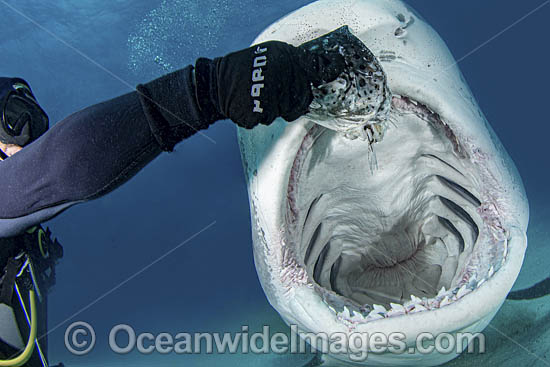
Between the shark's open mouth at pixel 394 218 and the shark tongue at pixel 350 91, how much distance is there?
0.28 m

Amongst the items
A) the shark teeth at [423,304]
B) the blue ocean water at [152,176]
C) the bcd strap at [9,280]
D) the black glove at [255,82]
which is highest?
the black glove at [255,82]

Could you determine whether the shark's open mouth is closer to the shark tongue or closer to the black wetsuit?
the shark tongue

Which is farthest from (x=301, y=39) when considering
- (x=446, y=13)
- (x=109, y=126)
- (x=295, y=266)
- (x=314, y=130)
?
(x=446, y=13)

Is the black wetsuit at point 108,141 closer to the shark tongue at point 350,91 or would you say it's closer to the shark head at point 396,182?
the shark tongue at point 350,91

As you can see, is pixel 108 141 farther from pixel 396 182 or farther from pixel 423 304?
pixel 396 182

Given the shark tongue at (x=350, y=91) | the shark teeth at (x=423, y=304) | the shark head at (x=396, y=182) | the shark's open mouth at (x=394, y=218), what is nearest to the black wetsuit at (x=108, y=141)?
the shark tongue at (x=350, y=91)

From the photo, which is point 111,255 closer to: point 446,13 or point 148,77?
point 148,77

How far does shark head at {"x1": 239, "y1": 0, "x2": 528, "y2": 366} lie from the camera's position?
57.1 inches

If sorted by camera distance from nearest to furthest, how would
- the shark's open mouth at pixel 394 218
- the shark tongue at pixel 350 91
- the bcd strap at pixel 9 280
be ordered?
the shark tongue at pixel 350 91, the shark's open mouth at pixel 394 218, the bcd strap at pixel 9 280

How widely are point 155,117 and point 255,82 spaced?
8.8 inches

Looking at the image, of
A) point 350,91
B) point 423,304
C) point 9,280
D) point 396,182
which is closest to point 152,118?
point 350,91

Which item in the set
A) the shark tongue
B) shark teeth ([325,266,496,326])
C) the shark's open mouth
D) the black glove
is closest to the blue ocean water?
the shark's open mouth

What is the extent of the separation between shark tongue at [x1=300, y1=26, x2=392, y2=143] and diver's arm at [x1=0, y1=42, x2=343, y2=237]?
0.11 m

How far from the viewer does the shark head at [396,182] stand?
145cm
